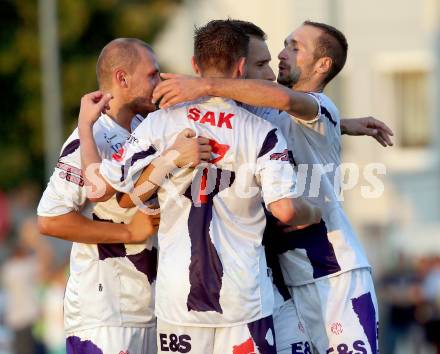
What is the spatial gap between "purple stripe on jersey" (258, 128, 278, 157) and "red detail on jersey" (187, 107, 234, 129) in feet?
0.68

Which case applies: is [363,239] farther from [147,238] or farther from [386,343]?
[147,238]

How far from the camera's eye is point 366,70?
107 feet

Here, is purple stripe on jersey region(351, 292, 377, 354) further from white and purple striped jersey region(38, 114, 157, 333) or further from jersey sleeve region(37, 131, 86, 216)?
jersey sleeve region(37, 131, 86, 216)

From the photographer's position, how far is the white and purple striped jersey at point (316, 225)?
7.55 metres

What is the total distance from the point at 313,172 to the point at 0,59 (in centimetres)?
2477

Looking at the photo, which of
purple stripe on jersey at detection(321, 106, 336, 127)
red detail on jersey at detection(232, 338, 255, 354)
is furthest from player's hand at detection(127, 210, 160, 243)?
purple stripe on jersey at detection(321, 106, 336, 127)

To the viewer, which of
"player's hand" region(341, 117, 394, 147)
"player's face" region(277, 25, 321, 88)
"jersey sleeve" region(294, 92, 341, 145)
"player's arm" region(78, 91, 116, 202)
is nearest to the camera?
"player's arm" region(78, 91, 116, 202)

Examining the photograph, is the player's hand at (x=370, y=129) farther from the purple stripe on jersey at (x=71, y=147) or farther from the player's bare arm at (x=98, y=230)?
the purple stripe on jersey at (x=71, y=147)

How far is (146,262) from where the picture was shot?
303 inches

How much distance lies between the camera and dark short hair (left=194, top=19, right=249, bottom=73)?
6.93m

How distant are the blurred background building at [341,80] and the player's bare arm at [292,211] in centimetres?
2282

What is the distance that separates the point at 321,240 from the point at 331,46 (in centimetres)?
117

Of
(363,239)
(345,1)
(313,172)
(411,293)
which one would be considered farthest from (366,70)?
(313,172)

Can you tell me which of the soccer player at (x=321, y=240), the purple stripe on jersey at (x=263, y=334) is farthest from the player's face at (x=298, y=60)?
the purple stripe on jersey at (x=263, y=334)
